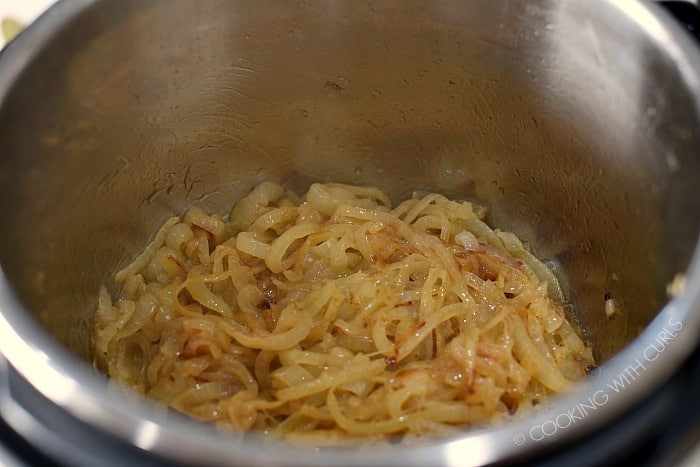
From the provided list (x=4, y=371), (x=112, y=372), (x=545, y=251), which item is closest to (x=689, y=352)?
(x=545, y=251)

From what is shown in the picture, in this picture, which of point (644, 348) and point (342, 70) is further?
point (342, 70)

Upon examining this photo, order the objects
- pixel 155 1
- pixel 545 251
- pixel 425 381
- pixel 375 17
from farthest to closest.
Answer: pixel 545 251
pixel 375 17
pixel 155 1
pixel 425 381

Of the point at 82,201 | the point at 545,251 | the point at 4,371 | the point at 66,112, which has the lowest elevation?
the point at 545,251

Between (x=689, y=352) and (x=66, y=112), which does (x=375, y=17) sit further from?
(x=689, y=352)

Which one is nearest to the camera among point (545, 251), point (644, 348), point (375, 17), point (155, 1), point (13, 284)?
point (644, 348)

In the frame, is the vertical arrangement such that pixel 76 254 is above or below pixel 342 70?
below

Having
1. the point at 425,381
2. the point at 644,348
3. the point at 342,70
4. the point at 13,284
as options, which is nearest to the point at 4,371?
the point at 13,284
